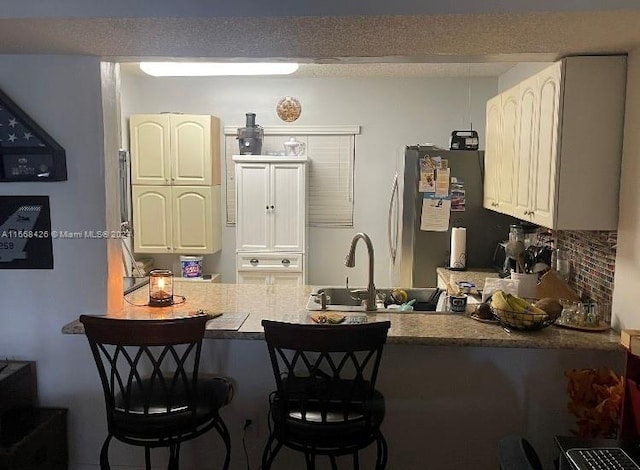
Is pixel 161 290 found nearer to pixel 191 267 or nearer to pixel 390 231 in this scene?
pixel 191 267

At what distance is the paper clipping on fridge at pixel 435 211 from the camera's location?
13.2ft

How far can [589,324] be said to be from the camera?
251 centimetres

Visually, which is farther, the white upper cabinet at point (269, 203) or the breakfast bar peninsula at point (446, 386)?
the white upper cabinet at point (269, 203)

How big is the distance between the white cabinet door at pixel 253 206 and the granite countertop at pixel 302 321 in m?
1.52

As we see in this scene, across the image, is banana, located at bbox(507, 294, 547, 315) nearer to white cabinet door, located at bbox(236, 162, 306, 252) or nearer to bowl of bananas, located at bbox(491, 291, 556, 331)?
bowl of bananas, located at bbox(491, 291, 556, 331)

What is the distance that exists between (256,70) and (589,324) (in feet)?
7.16

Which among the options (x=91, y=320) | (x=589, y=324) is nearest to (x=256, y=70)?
(x=91, y=320)

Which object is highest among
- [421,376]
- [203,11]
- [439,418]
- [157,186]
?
[203,11]

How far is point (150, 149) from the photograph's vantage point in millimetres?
4781

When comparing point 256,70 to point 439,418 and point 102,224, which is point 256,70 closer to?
point 102,224

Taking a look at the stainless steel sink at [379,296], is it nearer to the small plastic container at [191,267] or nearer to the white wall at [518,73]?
the white wall at [518,73]

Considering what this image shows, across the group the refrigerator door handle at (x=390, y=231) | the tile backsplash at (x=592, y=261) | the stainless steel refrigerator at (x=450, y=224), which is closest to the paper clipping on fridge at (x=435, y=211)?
the stainless steel refrigerator at (x=450, y=224)

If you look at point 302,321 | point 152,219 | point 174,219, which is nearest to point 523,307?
point 302,321

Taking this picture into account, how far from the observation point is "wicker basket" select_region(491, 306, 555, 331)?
7.88ft
